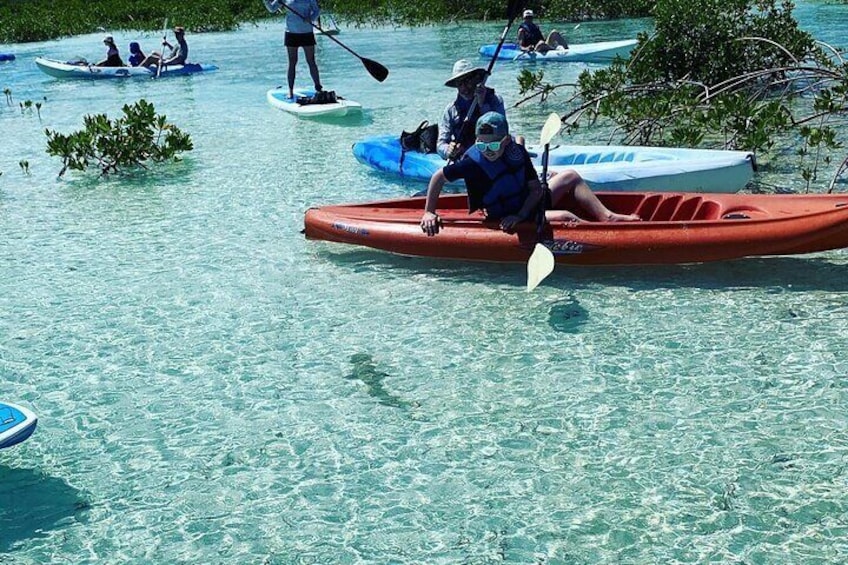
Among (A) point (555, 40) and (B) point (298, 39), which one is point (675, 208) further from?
(A) point (555, 40)

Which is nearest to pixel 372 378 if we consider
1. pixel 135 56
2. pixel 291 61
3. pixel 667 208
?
pixel 667 208

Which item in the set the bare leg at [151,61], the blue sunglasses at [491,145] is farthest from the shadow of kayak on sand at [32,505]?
the bare leg at [151,61]

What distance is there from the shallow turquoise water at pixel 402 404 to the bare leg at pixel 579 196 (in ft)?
1.40

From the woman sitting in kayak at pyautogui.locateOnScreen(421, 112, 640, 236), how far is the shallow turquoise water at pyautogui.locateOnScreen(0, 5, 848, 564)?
0.46m

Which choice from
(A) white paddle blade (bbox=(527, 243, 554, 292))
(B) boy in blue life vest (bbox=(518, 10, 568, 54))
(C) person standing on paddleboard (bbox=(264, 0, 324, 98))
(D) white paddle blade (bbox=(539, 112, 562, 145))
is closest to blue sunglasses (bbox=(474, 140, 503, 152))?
(D) white paddle blade (bbox=(539, 112, 562, 145))

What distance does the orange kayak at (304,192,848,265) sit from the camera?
20.8 ft

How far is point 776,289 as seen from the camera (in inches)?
254

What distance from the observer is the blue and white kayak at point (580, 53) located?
58.4 ft

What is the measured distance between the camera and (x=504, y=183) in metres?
6.77

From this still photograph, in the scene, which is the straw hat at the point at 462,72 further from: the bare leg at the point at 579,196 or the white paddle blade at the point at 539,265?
the white paddle blade at the point at 539,265

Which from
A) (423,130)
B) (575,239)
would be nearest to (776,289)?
(575,239)

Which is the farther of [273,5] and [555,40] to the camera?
[555,40]

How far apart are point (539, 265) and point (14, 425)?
342 centimetres

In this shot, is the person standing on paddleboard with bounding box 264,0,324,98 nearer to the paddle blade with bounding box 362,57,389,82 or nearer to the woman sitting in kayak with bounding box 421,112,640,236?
the paddle blade with bounding box 362,57,389,82
